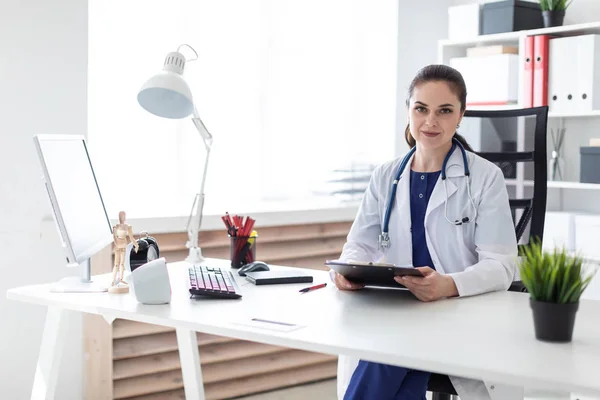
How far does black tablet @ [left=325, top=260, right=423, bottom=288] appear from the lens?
76.4 inches

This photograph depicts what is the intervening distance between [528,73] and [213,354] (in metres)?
1.98

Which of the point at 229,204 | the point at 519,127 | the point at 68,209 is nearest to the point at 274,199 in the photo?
the point at 229,204

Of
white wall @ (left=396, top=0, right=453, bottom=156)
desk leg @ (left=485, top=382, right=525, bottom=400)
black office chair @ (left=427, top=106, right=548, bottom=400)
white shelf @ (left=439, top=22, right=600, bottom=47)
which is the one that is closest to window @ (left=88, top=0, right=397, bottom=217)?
white wall @ (left=396, top=0, right=453, bottom=156)

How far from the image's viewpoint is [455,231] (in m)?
2.29

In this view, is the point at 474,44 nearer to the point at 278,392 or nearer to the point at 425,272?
the point at 278,392

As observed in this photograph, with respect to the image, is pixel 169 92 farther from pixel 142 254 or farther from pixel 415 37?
pixel 415 37

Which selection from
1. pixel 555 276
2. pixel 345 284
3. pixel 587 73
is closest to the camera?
pixel 555 276

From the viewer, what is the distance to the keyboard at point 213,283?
6.94 feet

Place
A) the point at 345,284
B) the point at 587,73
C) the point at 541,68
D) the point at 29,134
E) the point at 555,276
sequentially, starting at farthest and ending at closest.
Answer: the point at 541,68, the point at 587,73, the point at 29,134, the point at 345,284, the point at 555,276

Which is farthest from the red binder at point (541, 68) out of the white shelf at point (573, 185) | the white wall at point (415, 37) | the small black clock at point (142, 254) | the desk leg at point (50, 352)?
the desk leg at point (50, 352)

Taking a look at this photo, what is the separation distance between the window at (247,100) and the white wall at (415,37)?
0.16ft

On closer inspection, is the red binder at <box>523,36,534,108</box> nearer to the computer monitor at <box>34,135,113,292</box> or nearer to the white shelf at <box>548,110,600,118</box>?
the white shelf at <box>548,110,600,118</box>

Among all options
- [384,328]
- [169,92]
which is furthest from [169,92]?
[384,328]

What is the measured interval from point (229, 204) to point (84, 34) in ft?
3.75
